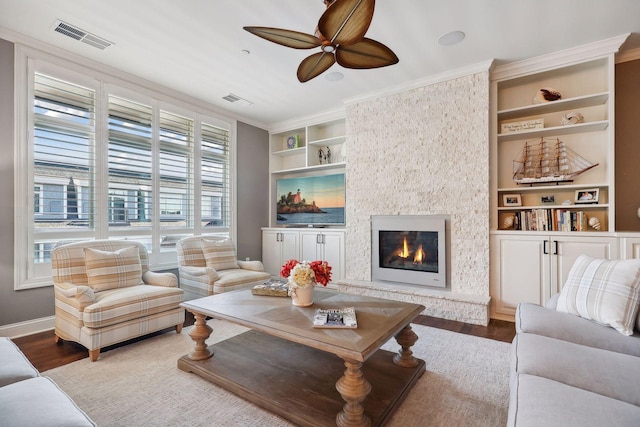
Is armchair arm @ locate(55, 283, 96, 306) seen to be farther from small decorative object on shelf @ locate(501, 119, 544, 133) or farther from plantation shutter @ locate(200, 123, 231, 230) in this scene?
small decorative object on shelf @ locate(501, 119, 544, 133)

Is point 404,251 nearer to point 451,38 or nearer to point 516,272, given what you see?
point 516,272

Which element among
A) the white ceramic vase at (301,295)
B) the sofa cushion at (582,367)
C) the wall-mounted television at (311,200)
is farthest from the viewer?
the wall-mounted television at (311,200)

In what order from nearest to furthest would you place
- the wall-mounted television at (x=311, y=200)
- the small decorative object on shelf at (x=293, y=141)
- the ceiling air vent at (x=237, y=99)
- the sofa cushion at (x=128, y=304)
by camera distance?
1. the sofa cushion at (x=128, y=304)
2. the ceiling air vent at (x=237, y=99)
3. the wall-mounted television at (x=311, y=200)
4. the small decorative object on shelf at (x=293, y=141)

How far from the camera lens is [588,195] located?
3.13 m

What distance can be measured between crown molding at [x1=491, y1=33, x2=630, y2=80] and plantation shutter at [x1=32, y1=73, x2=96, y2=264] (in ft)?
15.2

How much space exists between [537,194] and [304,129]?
3670 millimetres

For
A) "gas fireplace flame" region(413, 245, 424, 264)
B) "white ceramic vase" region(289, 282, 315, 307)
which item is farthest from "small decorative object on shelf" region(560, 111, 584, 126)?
"white ceramic vase" region(289, 282, 315, 307)

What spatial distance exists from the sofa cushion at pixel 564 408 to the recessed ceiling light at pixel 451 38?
112 inches

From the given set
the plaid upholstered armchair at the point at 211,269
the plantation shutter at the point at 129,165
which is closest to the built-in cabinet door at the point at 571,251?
the plaid upholstered armchair at the point at 211,269

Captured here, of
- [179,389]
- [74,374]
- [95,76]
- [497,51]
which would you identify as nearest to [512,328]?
[497,51]

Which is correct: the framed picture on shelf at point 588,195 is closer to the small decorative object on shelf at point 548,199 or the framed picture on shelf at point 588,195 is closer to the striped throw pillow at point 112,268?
Result: the small decorative object on shelf at point 548,199

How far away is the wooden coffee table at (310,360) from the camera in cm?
155

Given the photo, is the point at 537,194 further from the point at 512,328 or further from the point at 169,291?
the point at 169,291

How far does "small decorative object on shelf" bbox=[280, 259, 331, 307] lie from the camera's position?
84.7 inches
